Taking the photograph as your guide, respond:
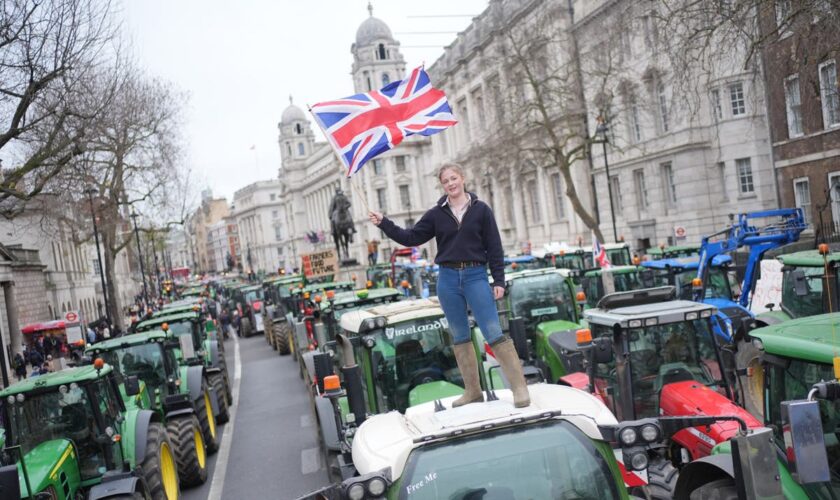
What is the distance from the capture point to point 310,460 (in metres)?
13.0

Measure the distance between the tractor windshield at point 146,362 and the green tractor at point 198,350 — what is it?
1546 mm

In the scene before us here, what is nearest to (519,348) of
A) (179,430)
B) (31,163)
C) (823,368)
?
(823,368)

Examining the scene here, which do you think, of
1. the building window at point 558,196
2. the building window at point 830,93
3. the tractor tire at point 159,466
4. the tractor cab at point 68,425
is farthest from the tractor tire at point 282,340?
the building window at point 558,196

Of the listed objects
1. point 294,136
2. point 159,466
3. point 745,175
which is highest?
point 294,136

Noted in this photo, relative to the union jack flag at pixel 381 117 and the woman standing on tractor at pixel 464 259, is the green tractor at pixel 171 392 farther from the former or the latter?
the woman standing on tractor at pixel 464 259

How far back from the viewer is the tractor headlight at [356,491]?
13.0 ft

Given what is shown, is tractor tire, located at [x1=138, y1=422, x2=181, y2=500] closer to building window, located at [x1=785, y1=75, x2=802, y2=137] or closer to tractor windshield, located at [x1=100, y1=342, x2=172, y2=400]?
tractor windshield, located at [x1=100, y1=342, x2=172, y2=400]

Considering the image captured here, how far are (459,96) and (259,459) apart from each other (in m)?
53.6

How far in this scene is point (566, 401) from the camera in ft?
15.9

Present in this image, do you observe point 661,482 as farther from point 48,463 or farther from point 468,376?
point 48,463

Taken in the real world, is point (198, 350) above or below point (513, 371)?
below

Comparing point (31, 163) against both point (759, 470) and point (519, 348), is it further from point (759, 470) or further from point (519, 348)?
point (759, 470)

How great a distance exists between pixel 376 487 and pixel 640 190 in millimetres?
38769

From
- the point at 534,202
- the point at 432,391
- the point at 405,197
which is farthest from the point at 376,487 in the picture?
the point at 405,197
